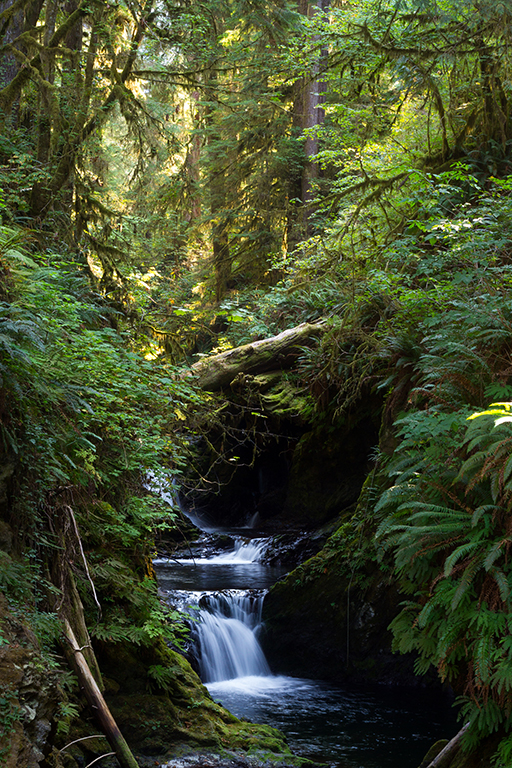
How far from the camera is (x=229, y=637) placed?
9258 mm

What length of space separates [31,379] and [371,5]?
9.73m

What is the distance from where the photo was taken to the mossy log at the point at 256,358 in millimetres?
12411

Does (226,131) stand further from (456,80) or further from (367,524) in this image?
(367,524)

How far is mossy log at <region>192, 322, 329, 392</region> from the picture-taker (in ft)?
40.7

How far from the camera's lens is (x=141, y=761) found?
534 centimetres

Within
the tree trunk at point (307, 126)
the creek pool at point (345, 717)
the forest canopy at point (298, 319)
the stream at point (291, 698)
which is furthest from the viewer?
the tree trunk at point (307, 126)

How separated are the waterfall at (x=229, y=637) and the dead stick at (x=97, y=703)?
4.32 meters

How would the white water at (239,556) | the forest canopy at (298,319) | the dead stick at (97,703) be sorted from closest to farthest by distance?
1. the forest canopy at (298,319)
2. the dead stick at (97,703)
3. the white water at (239,556)

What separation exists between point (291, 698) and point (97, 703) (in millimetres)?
4490

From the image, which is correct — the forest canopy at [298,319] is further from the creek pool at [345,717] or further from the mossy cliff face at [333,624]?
the creek pool at [345,717]

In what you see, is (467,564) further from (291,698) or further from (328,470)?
(328,470)

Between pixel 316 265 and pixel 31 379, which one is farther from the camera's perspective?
pixel 316 265

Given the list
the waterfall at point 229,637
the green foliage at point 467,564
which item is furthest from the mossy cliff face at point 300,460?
the green foliage at point 467,564

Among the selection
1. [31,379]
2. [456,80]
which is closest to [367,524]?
[31,379]
